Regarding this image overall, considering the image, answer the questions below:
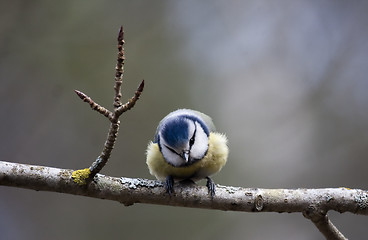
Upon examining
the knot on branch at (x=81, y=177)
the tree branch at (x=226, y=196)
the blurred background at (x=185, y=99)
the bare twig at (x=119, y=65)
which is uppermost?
the blurred background at (x=185, y=99)

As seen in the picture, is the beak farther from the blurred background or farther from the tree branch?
the blurred background

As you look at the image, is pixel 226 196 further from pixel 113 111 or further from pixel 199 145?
pixel 113 111

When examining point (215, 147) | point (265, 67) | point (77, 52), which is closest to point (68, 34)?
point (77, 52)

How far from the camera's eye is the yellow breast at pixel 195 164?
169 centimetres

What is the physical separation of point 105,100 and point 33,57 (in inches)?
21.0

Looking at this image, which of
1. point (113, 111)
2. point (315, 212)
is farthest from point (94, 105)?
point (315, 212)

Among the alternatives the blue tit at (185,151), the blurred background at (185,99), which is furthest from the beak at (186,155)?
the blurred background at (185,99)

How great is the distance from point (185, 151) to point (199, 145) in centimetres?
9

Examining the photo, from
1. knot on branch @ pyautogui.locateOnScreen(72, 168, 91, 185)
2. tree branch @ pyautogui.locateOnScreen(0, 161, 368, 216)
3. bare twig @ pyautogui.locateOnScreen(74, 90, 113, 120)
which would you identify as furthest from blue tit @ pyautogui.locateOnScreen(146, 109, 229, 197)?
bare twig @ pyautogui.locateOnScreen(74, 90, 113, 120)

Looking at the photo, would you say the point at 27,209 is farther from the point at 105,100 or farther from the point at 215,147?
the point at 215,147

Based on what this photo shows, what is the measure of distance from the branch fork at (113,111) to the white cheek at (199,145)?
0.47m

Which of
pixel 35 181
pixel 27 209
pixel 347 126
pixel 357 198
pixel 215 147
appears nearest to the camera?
pixel 35 181

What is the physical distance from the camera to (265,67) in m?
2.99

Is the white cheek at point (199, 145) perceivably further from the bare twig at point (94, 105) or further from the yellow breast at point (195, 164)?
the bare twig at point (94, 105)
